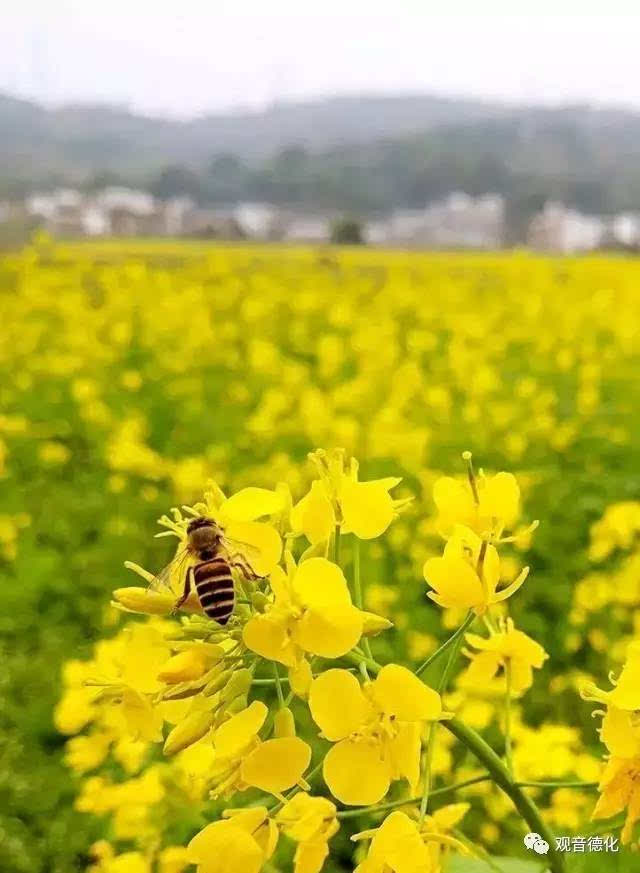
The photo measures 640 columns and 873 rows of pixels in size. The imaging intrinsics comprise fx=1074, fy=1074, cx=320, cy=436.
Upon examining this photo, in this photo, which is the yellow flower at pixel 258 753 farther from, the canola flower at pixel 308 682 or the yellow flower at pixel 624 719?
the yellow flower at pixel 624 719

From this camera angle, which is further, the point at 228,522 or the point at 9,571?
the point at 9,571

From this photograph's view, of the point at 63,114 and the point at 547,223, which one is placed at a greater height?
the point at 63,114

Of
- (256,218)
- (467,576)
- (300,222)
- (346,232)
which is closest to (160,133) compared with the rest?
(256,218)

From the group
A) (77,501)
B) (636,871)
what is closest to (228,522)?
(636,871)

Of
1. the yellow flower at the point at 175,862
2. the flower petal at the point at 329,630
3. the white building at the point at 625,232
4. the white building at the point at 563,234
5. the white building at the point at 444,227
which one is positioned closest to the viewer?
the flower petal at the point at 329,630

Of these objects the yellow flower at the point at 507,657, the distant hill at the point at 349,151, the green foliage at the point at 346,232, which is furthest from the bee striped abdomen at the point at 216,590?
the green foliage at the point at 346,232

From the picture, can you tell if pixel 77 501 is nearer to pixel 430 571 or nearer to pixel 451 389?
pixel 451 389

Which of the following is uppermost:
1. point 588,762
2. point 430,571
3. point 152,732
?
point 430,571

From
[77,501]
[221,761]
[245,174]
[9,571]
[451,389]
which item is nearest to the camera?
[221,761]
